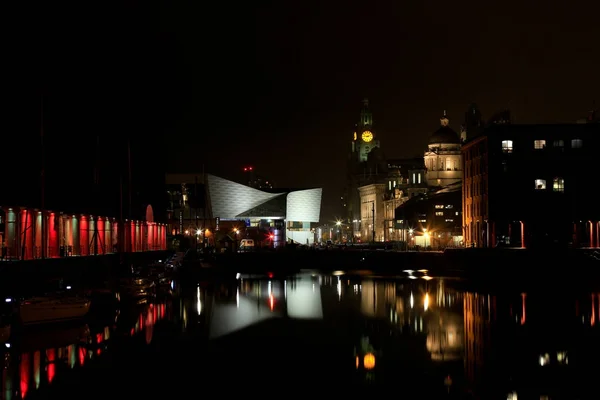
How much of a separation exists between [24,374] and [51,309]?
11.2 metres

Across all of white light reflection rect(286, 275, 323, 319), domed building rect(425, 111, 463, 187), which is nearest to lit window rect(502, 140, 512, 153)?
white light reflection rect(286, 275, 323, 319)

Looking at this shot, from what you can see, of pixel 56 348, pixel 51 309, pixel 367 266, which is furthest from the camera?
pixel 367 266

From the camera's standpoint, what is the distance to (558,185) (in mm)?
90562

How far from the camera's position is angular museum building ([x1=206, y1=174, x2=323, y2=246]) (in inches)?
7234

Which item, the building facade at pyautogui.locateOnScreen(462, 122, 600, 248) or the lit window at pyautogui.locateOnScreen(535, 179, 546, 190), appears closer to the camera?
the building facade at pyautogui.locateOnScreen(462, 122, 600, 248)

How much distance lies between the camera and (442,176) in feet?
627

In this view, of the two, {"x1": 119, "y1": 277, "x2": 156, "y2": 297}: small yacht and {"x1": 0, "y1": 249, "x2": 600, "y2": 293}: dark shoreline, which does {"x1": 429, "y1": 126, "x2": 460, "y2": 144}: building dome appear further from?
{"x1": 119, "y1": 277, "x2": 156, "y2": 297}: small yacht

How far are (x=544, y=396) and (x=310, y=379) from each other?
776cm

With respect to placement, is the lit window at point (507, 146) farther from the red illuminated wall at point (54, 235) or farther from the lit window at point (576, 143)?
the red illuminated wall at point (54, 235)

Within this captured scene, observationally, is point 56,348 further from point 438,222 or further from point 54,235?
point 438,222

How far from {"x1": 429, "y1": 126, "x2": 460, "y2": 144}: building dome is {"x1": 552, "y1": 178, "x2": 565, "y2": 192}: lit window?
10077cm

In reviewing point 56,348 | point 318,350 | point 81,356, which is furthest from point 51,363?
point 318,350

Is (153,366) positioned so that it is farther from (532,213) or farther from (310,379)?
(532,213)

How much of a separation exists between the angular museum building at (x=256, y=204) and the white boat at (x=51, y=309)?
13667 centimetres
